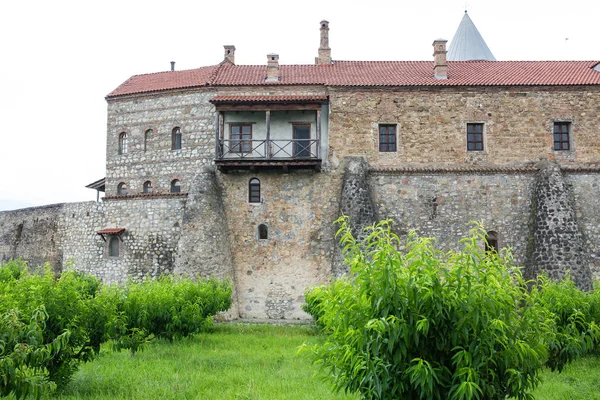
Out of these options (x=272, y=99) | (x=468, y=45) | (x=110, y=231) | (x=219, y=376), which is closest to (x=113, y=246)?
(x=110, y=231)

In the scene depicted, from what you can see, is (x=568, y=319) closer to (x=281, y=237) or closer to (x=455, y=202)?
(x=455, y=202)

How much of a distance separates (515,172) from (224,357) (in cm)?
1530

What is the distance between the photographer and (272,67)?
22859 millimetres

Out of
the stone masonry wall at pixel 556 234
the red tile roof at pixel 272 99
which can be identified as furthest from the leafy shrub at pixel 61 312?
the stone masonry wall at pixel 556 234

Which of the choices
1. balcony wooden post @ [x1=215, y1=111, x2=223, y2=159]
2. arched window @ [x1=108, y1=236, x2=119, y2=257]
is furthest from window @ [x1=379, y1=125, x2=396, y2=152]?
arched window @ [x1=108, y1=236, x2=119, y2=257]

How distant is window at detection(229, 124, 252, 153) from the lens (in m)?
22.2

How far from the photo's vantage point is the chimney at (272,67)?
74.5 feet

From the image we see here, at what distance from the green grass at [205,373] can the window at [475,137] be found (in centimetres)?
1200

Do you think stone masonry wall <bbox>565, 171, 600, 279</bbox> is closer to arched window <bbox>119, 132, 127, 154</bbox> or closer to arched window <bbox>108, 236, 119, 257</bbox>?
arched window <bbox>108, 236, 119, 257</bbox>

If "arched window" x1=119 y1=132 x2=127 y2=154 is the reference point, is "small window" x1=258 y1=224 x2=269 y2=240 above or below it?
below

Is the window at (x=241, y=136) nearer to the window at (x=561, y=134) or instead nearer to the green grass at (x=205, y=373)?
the green grass at (x=205, y=373)

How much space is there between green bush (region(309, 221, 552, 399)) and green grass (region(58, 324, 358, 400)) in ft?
5.40

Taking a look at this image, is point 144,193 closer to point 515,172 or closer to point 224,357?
point 224,357

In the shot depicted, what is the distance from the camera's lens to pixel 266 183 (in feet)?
71.9
